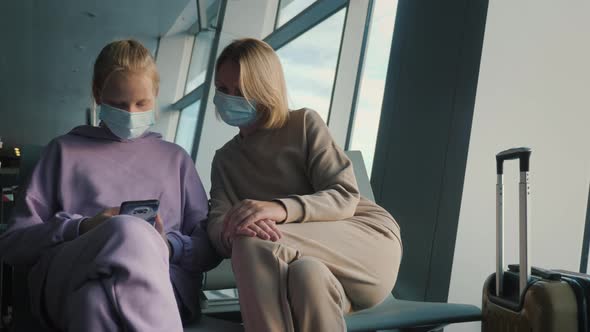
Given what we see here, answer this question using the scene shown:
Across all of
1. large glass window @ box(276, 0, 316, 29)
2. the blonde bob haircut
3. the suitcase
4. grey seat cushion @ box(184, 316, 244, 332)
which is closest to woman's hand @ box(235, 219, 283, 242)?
grey seat cushion @ box(184, 316, 244, 332)

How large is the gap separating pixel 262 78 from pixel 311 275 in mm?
709

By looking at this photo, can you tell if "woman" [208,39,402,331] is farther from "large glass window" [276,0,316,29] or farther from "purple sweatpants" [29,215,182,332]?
"large glass window" [276,0,316,29]

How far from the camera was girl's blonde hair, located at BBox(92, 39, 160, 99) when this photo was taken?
4.87 ft

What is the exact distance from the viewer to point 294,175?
4.84 ft

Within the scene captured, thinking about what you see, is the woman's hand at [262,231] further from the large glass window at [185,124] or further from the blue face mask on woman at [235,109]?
the large glass window at [185,124]

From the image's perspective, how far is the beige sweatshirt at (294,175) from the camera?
52.4 inches

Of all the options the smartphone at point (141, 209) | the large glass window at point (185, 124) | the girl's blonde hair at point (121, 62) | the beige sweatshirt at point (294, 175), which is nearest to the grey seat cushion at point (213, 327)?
the beige sweatshirt at point (294, 175)

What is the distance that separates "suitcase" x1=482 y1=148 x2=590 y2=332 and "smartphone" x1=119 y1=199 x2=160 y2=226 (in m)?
0.89

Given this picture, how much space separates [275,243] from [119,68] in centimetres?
76

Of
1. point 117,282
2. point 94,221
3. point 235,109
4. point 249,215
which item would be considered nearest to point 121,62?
point 235,109

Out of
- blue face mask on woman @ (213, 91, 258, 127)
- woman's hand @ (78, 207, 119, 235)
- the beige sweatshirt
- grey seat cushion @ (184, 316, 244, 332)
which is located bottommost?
grey seat cushion @ (184, 316, 244, 332)

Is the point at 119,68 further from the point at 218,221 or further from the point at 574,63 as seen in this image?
the point at 574,63

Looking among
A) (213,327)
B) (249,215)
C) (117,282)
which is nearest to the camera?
(117,282)

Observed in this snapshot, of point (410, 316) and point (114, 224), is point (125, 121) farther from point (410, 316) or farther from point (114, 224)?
point (410, 316)
